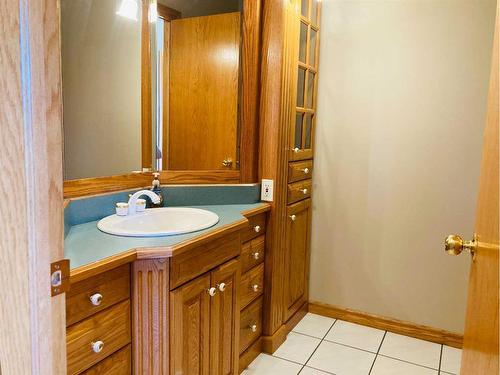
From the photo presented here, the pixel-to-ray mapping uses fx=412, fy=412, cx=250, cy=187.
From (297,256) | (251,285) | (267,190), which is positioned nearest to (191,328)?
(251,285)

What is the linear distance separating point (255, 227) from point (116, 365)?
3.36 ft

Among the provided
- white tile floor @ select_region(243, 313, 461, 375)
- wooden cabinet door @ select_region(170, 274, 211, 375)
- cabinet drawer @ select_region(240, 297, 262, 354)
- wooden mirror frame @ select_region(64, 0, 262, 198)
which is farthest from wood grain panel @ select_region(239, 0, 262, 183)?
white tile floor @ select_region(243, 313, 461, 375)

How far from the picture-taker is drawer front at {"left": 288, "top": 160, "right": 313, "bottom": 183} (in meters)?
2.41

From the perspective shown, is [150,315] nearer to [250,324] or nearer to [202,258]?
[202,258]

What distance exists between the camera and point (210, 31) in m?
2.22

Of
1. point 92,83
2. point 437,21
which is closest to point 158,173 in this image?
point 92,83

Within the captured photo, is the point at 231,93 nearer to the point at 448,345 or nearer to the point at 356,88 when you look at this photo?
the point at 356,88

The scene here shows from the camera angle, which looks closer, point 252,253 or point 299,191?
point 252,253

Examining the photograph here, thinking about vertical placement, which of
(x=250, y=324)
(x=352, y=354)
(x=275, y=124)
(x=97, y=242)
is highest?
(x=275, y=124)

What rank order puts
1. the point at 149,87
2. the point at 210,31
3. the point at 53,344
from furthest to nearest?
1. the point at 210,31
2. the point at 149,87
3. the point at 53,344

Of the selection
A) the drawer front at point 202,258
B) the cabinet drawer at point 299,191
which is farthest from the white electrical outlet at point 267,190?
the drawer front at point 202,258

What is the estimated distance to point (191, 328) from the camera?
1.54 m

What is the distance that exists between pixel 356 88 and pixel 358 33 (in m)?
0.33

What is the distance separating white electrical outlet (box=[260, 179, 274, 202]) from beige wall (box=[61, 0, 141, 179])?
68 centimetres
